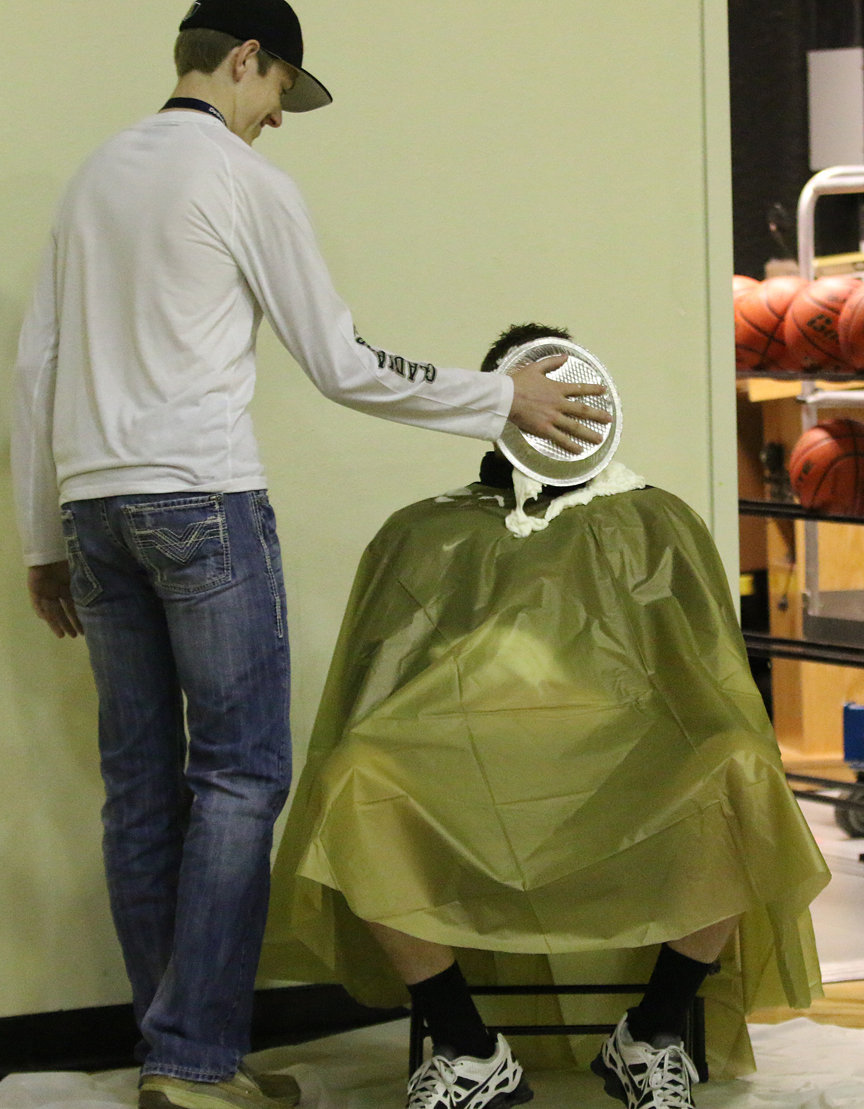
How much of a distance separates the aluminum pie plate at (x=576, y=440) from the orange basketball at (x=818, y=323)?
1.49 metres

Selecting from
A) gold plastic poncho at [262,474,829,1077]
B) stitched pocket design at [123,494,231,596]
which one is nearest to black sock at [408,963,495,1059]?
gold plastic poncho at [262,474,829,1077]

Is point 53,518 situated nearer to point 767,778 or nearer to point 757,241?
point 767,778

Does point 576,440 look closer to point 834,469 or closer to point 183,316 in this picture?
point 183,316

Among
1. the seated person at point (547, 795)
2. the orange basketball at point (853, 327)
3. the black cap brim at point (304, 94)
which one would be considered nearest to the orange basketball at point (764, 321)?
the orange basketball at point (853, 327)

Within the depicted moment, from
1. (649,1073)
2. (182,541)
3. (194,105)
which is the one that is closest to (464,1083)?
(649,1073)

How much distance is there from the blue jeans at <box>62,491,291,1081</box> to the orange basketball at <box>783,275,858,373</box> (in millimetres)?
1924

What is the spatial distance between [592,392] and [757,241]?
2283mm

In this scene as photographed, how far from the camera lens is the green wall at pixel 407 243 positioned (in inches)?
86.0

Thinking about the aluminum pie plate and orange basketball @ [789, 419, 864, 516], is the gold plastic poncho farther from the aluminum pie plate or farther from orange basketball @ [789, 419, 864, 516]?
orange basketball @ [789, 419, 864, 516]

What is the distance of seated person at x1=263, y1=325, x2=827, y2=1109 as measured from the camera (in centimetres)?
159

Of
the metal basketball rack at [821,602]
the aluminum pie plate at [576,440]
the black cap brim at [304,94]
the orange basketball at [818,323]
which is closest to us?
the black cap brim at [304,94]

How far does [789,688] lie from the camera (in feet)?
13.9

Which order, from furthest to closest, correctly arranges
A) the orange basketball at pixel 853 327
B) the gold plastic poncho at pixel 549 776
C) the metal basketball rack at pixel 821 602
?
the metal basketball rack at pixel 821 602, the orange basketball at pixel 853 327, the gold plastic poncho at pixel 549 776

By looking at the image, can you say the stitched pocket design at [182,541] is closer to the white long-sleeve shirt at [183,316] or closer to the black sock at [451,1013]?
the white long-sleeve shirt at [183,316]
